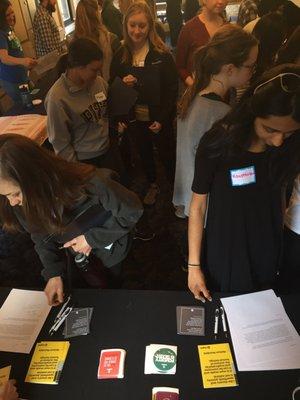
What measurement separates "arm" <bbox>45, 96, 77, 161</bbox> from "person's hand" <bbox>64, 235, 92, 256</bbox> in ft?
2.81

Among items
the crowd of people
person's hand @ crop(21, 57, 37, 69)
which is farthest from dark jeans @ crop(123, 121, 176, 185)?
person's hand @ crop(21, 57, 37, 69)

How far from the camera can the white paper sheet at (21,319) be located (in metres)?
1.08

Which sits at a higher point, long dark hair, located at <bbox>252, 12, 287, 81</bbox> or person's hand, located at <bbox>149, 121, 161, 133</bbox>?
long dark hair, located at <bbox>252, 12, 287, 81</bbox>

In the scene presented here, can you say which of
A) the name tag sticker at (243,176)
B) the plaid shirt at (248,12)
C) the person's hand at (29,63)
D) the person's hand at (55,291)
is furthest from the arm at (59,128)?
the plaid shirt at (248,12)

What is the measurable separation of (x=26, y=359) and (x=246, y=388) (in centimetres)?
65

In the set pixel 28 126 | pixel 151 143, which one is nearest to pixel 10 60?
pixel 28 126

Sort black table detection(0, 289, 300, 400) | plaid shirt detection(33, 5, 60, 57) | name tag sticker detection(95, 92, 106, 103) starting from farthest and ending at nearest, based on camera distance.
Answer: plaid shirt detection(33, 5, 60, 57) → name tag sticker detection(95, 92, 106, 103) → black table detection(0, 289, 300, 400)

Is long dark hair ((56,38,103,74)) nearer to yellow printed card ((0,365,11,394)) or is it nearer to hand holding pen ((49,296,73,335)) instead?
hand holding pen ((49,296,73,335))

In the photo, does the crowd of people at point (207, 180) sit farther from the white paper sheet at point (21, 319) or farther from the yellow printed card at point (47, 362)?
the yellow printed card at point (47, 362)

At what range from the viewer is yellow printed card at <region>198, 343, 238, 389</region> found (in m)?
0.92

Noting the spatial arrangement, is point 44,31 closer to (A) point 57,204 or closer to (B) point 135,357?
(A) point 57,204

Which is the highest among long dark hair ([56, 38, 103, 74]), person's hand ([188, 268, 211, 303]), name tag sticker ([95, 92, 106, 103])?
long dark hair ([56, 38, 103, 74])

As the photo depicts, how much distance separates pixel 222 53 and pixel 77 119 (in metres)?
0.91

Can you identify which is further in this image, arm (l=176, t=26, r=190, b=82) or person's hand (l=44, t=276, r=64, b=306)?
arm (l=176, t=26, r=190, b=82)
